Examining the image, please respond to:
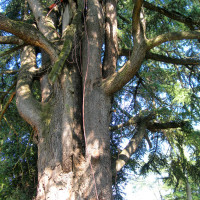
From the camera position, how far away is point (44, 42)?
3.13m

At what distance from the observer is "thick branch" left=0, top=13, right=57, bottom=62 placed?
2811mm

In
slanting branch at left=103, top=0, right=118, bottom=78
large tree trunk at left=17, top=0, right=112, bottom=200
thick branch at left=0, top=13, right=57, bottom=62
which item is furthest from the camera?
slanting branch at left=103, top=0, right=118, bottom=78

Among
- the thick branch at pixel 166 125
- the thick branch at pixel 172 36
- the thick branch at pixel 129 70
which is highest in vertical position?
the thick branch at pixel 172 36

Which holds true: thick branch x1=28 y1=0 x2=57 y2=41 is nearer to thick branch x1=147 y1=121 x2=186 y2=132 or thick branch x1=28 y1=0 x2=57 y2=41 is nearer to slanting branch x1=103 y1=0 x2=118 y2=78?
slanting branch x1=103 y1=0 x2=118 y2=78

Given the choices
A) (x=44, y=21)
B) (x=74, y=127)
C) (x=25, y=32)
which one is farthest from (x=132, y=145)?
(x=44, y=21)

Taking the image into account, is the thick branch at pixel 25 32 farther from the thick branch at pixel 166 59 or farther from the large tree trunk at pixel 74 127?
the thick branch at pixel 166 59

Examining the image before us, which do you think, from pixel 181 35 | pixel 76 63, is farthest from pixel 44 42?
pixel 181 35

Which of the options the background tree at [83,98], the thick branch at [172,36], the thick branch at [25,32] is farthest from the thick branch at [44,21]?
the thick branch at [172,36]

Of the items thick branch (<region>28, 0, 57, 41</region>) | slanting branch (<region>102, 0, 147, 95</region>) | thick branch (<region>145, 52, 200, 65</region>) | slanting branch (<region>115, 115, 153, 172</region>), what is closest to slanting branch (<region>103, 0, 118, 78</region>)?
slanting branch (<region>102, 0, 147, 95</region>)

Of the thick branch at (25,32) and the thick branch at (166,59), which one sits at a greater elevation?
the thick branch at (166,59)

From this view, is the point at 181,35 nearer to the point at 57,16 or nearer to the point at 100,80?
the point at 100,80

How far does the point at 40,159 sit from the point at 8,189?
3.27 meters

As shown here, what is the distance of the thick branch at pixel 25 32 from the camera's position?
2.81 meters

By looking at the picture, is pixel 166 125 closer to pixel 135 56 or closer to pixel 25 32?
pixel 135 56
